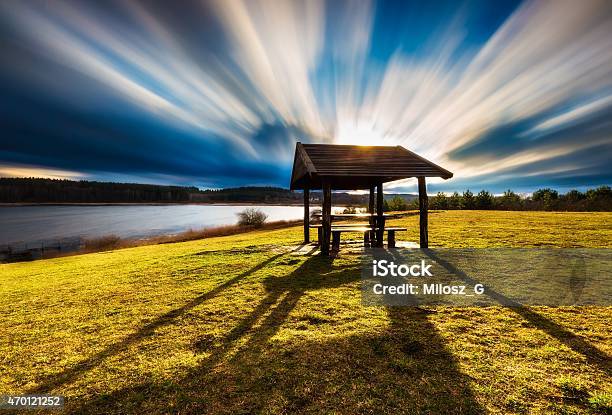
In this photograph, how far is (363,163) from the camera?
9.63 m

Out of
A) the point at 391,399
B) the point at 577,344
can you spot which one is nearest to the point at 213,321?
the point at 391,399

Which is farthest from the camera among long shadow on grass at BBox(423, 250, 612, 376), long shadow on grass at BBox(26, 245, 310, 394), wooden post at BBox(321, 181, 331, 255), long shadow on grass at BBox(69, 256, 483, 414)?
wooden post at BBox(321, 181, 331, 255)

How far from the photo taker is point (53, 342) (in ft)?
12.8

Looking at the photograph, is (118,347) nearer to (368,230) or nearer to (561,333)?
(561,333)

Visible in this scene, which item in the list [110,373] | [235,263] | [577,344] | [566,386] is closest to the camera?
[566,386]

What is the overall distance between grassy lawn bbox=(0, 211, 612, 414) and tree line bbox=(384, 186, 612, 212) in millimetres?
37820

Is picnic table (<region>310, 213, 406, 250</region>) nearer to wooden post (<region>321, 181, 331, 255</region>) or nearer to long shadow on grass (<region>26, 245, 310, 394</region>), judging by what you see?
wooden post (<region>321, 181, 331, 255</region>)

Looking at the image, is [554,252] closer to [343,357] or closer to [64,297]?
[343,357]

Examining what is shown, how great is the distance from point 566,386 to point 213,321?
445 centimetres

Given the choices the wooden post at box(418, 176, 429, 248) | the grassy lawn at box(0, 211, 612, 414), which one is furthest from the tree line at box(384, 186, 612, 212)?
the grassy lawn at box(0, 211, 612, 414)

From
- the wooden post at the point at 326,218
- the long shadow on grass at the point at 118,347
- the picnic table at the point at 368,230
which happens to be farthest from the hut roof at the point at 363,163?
the long shadow on grass at the point at 118,347

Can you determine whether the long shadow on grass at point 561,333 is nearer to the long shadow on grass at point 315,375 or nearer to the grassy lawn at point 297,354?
the grassy lawn at point 297,354

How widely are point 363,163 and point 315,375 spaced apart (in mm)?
7793

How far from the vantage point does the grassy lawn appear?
256 cm
